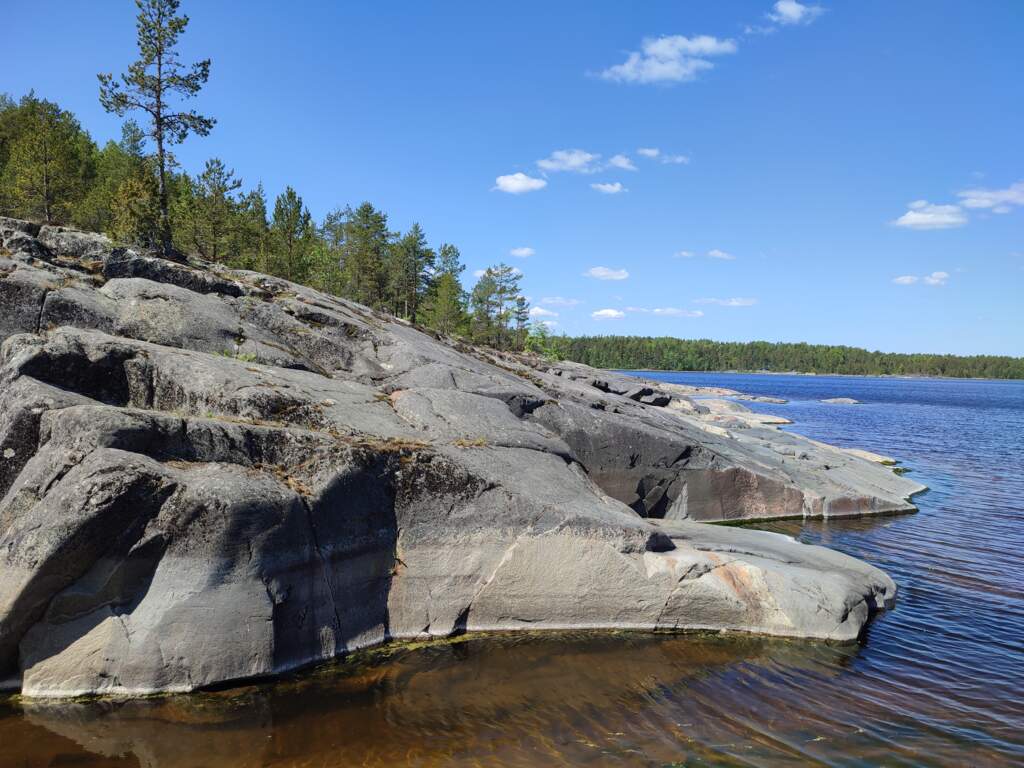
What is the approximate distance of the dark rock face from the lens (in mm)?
9898

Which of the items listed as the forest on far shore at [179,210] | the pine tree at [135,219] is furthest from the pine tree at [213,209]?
the pine tree at [135,219]

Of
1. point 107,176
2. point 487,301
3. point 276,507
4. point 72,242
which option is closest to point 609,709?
point 276,507

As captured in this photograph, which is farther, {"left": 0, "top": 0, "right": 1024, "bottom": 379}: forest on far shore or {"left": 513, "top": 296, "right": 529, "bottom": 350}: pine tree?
{"left": 513, "top": 296, "right": 529, "bottom": 350}: pine tree

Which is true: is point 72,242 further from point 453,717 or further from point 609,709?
point 609,709

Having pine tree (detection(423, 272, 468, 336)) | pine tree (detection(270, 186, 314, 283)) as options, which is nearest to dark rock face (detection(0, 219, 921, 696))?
→ pine tree (detection(270, 186, 314, 283))

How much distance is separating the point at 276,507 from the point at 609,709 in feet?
23.8

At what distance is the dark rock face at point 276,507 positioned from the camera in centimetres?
990

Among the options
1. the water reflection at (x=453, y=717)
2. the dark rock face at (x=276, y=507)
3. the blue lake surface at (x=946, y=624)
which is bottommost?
the blue lake surface at (x=946, y=624)

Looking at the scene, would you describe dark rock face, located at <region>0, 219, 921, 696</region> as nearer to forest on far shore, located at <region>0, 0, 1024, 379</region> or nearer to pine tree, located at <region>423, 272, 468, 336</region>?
forest on far shore, located at <region>0, 0, 1024, 379</region>

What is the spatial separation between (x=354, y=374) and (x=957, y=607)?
63.8ft

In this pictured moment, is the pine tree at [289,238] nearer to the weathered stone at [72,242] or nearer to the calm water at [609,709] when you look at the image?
the weathered stone at [72,242]

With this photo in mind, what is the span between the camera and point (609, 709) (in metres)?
10.7

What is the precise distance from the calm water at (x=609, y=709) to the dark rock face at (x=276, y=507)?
700mm

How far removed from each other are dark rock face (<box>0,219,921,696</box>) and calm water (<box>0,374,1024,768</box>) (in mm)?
700
